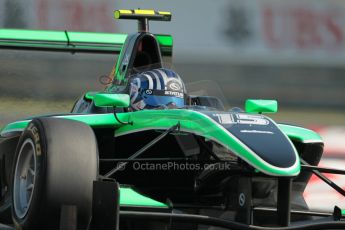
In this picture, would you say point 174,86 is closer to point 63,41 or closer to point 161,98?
point 161,98

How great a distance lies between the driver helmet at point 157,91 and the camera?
581 centimetres

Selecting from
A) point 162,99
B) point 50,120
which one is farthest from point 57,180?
point 162,99

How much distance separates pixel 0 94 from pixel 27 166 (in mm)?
6717

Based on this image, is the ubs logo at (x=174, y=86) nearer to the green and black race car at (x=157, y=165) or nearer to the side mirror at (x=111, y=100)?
the green and black race car at (x=157, y=165)

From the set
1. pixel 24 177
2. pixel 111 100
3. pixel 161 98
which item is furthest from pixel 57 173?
pixel 161 98

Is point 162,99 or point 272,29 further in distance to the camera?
point 272,29

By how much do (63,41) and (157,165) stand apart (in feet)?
9.21

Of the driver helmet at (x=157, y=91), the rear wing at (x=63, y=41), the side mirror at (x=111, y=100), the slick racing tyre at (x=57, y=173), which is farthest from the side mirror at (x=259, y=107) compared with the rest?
the rear wing at (x=63, y=41)

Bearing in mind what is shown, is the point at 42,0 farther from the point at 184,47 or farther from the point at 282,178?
the point at 282,178

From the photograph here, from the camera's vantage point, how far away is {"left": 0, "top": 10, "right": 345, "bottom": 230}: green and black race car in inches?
171

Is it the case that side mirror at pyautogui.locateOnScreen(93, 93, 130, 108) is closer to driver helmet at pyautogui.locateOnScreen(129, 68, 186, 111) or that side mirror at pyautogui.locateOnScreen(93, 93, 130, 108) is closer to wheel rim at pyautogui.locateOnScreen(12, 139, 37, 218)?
wheel rim at pyautogui.locateOnScreen(12, 139, 37, 218)

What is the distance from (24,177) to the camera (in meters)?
4.75

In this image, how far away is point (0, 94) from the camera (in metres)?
11.3

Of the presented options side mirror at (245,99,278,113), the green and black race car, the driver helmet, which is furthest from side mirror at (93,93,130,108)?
side mirror at (245,99,278,113)
